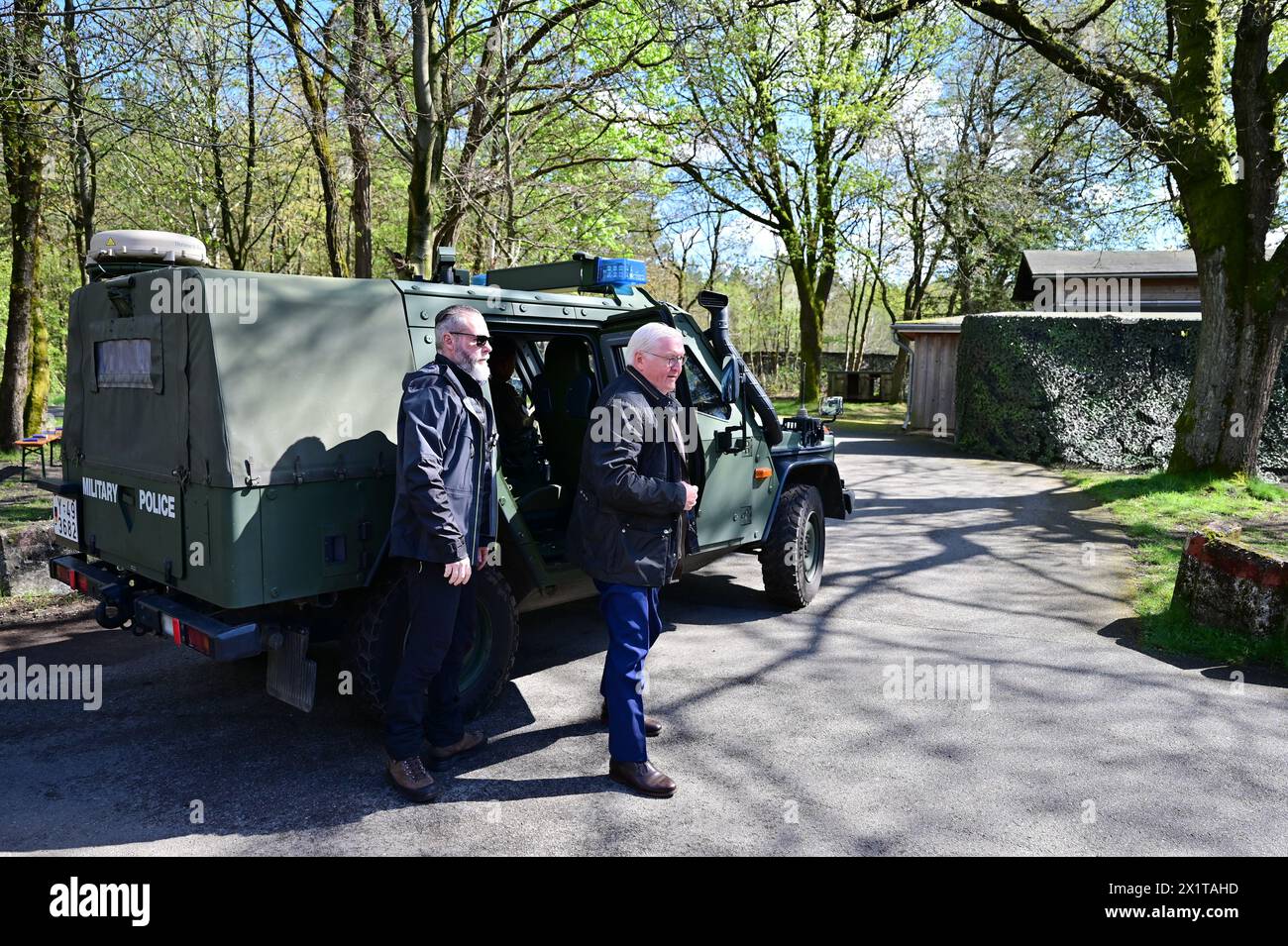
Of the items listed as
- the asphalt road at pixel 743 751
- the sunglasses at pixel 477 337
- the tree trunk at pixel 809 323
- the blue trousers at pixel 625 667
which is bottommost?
the asphalt road at pixel 743 751

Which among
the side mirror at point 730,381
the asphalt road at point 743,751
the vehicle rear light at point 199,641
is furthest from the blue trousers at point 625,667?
the side mirror at point 730,381

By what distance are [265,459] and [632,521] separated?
1.57 meters

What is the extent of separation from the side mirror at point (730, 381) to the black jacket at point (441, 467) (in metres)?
2.31

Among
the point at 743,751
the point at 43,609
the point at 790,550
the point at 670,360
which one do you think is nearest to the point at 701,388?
the point at 790,550

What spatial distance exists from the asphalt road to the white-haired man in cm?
33

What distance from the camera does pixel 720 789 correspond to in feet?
12.9

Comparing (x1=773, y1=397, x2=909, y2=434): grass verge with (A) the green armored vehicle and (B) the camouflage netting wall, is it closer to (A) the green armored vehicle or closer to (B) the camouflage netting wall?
(B) the camouflage netting wall

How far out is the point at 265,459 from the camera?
152 inches

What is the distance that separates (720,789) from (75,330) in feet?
13.7

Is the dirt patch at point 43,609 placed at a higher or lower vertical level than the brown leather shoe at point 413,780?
higher

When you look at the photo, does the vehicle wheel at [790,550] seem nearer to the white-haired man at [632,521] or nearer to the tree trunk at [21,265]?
the white-haired man at [632,521]

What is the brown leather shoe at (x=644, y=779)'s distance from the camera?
3.84 metres
